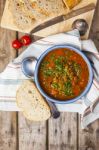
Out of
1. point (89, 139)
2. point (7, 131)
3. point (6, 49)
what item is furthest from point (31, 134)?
point (6, 49)

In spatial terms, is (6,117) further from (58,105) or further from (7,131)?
(58,105)

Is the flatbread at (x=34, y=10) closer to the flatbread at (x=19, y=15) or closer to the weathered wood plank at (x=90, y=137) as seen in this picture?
the flatbread at (x=19, y=15)

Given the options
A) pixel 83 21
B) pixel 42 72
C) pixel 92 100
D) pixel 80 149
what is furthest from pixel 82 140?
pixel 83 21

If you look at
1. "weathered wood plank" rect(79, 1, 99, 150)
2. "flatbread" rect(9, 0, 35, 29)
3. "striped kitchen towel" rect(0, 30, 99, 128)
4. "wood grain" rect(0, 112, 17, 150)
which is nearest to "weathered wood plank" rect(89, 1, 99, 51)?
"striped kitchen towel" rect(0, 30, 99, 128)

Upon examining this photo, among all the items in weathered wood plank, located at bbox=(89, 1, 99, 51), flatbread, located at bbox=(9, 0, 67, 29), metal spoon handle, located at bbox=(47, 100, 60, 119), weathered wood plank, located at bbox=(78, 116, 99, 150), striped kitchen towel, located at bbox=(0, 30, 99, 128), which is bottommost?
weathered wood plank, located at bbox=(78, 116, 99, 150)

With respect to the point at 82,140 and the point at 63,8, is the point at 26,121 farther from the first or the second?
the point at 63,8

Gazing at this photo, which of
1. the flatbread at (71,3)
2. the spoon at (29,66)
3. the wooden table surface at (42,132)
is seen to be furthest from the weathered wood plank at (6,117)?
the flatbread at (71,3)

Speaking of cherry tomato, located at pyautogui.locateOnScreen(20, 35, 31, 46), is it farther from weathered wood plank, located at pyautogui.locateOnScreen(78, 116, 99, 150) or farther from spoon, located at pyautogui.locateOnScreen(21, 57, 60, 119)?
weathered wood plank, located at pyautogui.locateOnScreen(78, 116, 99, 150)
